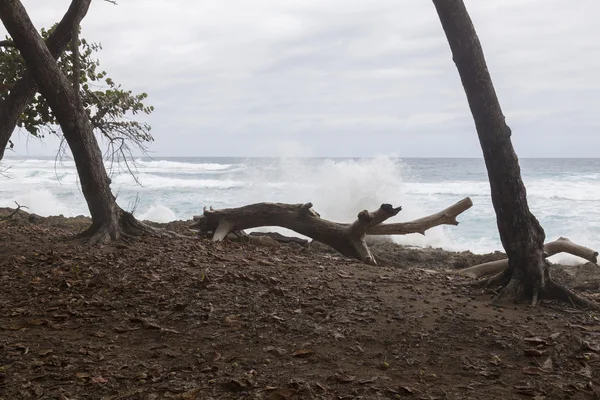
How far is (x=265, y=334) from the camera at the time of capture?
4.74 metres

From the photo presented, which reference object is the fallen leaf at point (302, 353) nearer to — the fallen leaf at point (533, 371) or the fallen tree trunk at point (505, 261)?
the fallen leaf at point (533, 371)

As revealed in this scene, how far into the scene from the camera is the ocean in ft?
57.8

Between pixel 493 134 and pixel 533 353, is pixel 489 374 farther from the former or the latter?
pixel 493 134

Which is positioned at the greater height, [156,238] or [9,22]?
[9,22]

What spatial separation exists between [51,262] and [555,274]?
23.1ft

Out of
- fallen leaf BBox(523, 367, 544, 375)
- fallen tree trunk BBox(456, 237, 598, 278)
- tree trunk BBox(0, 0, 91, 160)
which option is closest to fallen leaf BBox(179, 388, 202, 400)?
fallen leaf BBox(523, 367, 544, 375)

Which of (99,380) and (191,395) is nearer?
(191,395)

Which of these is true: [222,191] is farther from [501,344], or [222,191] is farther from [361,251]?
[501,344]

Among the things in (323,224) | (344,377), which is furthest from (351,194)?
(344,377)

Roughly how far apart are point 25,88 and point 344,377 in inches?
263

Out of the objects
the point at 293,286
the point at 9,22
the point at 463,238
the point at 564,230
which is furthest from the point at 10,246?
the point at 564,230

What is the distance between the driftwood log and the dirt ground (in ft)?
5.54

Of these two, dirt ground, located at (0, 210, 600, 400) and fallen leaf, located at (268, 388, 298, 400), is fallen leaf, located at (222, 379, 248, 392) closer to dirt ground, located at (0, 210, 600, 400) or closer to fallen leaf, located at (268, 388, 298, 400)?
dirt ground, located at (0, 210, 600, 400)

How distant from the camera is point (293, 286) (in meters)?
5.92
